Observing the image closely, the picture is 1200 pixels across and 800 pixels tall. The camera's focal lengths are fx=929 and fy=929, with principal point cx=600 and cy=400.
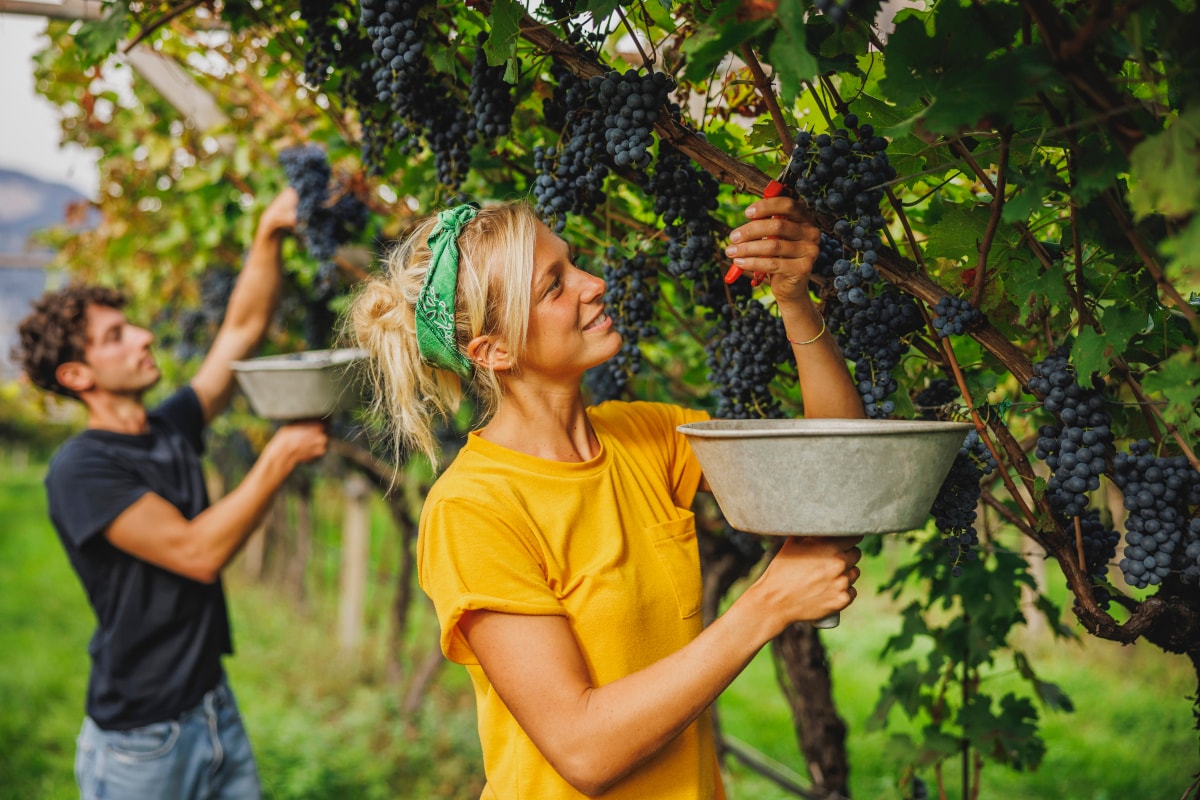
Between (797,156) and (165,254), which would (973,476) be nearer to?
(797,156)

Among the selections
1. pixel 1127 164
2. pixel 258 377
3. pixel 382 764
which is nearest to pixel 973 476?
pixel 1127 164

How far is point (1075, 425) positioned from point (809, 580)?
1.41 ft

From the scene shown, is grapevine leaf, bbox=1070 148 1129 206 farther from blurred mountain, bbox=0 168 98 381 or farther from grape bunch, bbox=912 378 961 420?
blurred mountain, bbox=0 168 98 381

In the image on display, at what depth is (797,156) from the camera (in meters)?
1.26

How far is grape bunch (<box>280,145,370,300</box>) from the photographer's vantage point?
3.03 meters

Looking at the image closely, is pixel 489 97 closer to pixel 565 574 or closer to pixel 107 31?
pixel 565 574

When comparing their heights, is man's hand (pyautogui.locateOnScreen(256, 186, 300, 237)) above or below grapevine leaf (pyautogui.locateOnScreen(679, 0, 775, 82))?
above

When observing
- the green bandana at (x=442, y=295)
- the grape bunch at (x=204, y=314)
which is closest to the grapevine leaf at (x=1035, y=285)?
the green bandana at (x=442, y=295)

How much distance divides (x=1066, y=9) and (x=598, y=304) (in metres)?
0.82

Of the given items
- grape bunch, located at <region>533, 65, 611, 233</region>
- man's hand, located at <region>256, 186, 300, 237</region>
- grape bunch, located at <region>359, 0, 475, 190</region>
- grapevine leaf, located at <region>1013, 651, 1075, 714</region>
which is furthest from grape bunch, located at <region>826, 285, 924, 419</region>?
man's hand, located at <region>256, 186, 300, 237</region>

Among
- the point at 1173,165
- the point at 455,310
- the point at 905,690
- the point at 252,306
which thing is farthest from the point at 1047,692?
the point at 252,306

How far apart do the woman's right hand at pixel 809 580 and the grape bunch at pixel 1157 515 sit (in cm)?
38

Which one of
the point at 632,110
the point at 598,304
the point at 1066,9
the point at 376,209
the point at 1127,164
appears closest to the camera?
the point at 1127,164

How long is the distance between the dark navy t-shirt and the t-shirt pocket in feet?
5.52
